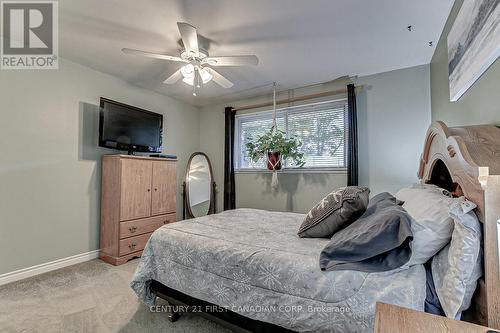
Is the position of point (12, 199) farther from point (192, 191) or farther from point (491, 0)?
point (491, 0)

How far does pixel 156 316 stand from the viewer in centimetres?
187

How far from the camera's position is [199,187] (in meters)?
4.40

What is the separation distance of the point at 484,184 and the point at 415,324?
530mm

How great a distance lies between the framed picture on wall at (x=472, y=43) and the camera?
1.15m

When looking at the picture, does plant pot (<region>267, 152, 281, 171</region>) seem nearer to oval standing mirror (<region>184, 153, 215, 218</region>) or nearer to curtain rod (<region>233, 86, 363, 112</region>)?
curtain rod (<region>233, 86, 363, 112</region>)

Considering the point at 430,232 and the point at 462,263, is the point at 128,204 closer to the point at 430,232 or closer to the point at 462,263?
the point at 430,232

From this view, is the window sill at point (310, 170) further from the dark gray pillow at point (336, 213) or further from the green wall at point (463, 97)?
the dark gray pillow at point (336, 213)

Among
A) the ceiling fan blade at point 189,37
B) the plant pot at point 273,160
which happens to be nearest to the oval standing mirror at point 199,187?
the plant pot at point 273,160

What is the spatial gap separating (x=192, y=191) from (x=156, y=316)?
2.58 metres

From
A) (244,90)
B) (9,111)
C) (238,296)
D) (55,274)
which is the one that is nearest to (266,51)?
(244,90)

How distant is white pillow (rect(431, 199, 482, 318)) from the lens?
0.86 m

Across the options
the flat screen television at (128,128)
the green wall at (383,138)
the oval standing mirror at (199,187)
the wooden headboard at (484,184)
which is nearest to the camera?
the wooden headboard at (484,184)

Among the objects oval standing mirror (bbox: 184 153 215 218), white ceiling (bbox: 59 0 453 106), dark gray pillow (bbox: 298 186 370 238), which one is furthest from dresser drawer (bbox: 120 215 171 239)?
dark gray pillow (bbox: 298 186 370 238)

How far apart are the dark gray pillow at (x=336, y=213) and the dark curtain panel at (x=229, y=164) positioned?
2.53m
